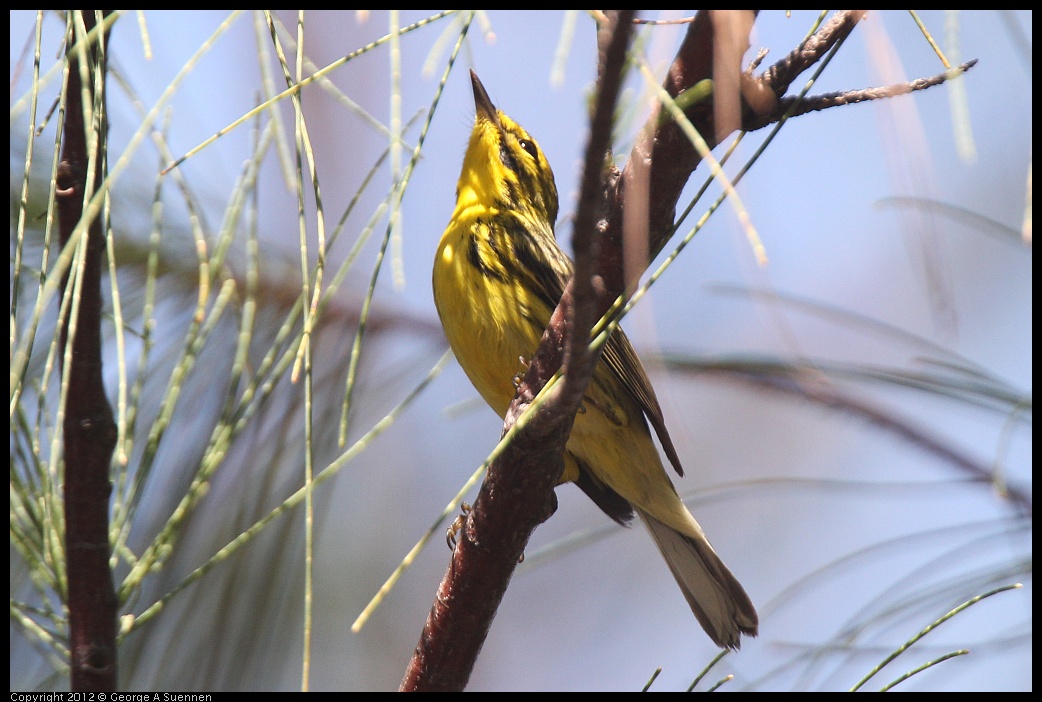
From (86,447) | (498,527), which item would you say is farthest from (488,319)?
(86,447)

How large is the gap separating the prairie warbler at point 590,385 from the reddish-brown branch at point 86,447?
1.25 m

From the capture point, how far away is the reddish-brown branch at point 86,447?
1413 millimetres

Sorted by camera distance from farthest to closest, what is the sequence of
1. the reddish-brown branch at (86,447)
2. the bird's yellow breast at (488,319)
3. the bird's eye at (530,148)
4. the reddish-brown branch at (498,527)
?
the bird's eye at (530,148) < the bird's yellow breast at (488,319) < the reddish-brown branch at (498,527) < the reddish-brown branch at (86,447)

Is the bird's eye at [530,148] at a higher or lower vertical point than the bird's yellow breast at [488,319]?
higher

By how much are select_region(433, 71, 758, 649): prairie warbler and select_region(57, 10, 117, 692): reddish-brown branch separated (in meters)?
1.25

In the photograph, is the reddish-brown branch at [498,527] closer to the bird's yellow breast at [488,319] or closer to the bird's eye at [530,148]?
the bird's yellow breast at [488,319]

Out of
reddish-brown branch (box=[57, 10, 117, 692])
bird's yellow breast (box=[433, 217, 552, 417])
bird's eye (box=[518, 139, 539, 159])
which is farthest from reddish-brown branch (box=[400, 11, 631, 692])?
bird's eye (box=[518, 139, 539, 159])

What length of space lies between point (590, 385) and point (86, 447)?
1.61 metres

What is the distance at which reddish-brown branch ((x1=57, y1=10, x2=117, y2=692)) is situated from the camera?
1413 mm

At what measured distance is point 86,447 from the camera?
4.81ft

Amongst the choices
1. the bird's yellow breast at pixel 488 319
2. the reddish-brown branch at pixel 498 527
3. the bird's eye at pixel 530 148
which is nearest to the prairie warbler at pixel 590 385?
the bird's yellow breast at pixel 488 319

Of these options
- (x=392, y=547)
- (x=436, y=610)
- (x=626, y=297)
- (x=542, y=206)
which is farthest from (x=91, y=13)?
(x=392, y=547)

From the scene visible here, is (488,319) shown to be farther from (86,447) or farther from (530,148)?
(86,447)

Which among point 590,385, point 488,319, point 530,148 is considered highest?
point 530,148
